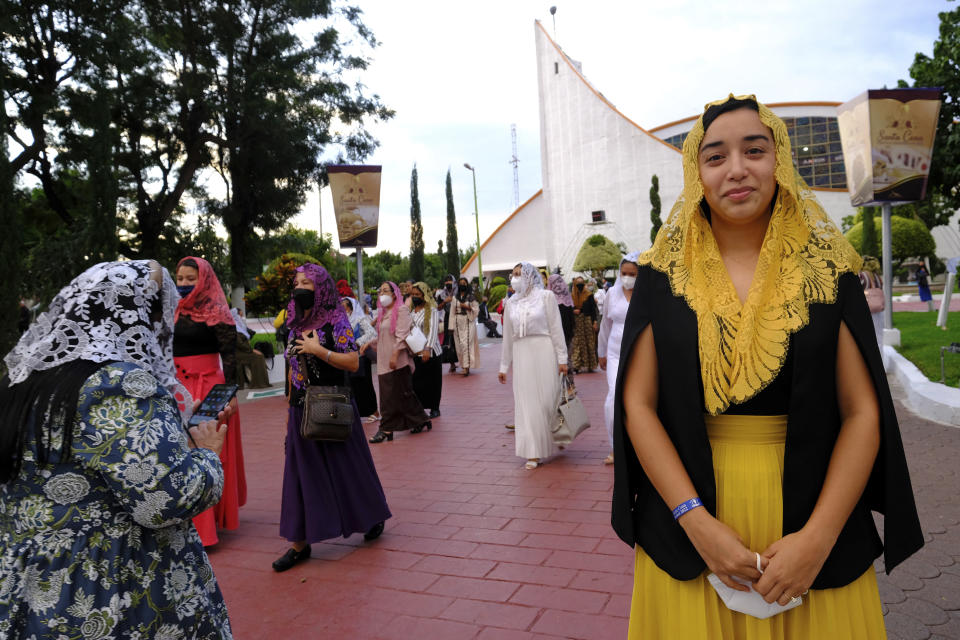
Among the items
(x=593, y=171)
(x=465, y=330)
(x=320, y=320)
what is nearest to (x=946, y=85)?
(x=465, y=330)

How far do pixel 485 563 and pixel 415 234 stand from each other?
50.2 meters

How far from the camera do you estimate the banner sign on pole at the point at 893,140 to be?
1098cm

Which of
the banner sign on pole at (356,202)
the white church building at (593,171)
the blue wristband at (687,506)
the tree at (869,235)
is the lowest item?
the blue wristband at (687,506)

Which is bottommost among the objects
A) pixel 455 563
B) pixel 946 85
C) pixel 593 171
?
pixel 455 563

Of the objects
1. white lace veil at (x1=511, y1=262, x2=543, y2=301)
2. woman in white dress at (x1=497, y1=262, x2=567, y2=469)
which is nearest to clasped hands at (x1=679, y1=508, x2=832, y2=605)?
woman in white dress at (x1=497, y1=262, x2=567, y2=469)

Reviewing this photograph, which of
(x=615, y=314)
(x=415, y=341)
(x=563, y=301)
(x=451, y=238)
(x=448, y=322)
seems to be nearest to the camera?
(x=615, y=314)

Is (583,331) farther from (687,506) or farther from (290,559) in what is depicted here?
(687,506)

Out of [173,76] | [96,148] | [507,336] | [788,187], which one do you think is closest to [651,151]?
[173,76]

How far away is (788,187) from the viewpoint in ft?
5.59

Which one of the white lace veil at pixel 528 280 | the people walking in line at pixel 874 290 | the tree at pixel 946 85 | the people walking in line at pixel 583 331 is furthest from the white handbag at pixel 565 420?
the tree at pixel 946 85

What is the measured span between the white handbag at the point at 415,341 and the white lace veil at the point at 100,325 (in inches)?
233

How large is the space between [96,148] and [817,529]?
43.0 feet

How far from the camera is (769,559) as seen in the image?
1.54 m

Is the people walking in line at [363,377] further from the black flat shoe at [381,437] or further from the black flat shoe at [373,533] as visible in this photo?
the black flat shoe at [373,533]
